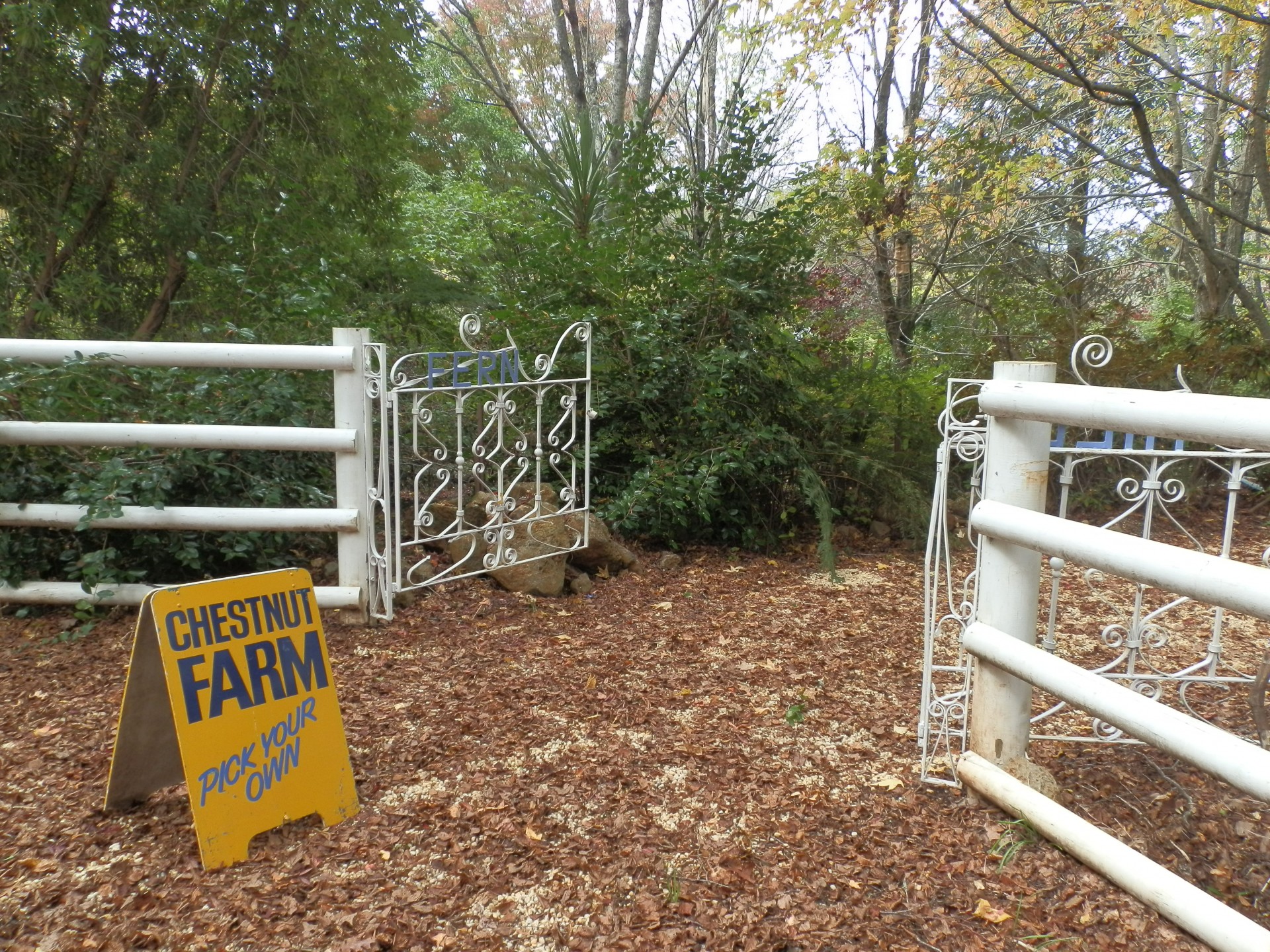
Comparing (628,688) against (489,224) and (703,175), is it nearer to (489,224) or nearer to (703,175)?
(703,175)

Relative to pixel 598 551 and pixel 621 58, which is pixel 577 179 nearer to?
pixel 598 551

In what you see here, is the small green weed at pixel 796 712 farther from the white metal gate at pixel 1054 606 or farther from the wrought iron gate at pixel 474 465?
the wrought iron gate at pixel 474 465

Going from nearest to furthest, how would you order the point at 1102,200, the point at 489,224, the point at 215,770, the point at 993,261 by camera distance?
the point at 215,770
the point at 489,224
the point at 993,261
the point at 1102,200

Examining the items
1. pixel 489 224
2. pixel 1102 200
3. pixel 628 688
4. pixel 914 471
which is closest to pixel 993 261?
pixel 1102 200

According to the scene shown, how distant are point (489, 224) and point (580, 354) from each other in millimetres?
2310

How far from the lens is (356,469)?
13.8 ft

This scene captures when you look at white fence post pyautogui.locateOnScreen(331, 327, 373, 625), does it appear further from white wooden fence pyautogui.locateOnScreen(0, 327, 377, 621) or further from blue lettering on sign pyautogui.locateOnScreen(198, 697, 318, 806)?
blue lettering on sign pyautogui.locateOnScreen(198, 697, 318, 806)

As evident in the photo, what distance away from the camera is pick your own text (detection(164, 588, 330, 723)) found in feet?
8.09

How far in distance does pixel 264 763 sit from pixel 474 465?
2.23m

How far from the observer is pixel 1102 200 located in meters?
11.4

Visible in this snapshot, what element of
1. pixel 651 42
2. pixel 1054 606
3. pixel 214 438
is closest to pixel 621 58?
pixel 651 42

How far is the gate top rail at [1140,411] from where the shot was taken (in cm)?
183

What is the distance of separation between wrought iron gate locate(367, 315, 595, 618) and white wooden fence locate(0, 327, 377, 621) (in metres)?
0.12

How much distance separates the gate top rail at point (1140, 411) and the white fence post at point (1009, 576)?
7 centimetres
